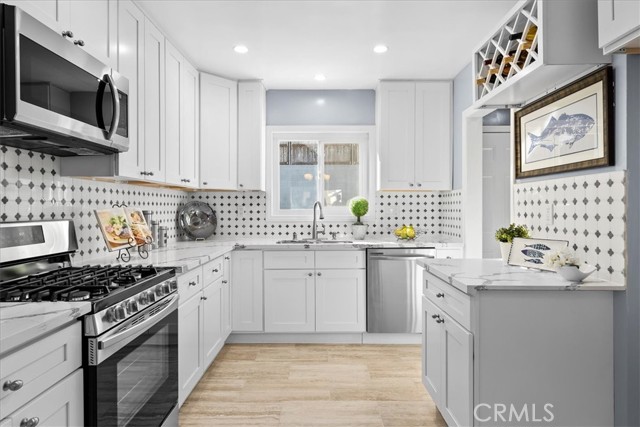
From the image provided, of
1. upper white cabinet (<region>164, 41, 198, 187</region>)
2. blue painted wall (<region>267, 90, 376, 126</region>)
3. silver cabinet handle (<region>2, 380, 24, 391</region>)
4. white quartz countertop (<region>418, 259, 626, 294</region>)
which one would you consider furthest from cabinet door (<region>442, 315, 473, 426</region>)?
blue painted wall (<region>267, 90, 376, 126</region>)

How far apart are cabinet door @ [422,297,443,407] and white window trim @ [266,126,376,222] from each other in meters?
2.05

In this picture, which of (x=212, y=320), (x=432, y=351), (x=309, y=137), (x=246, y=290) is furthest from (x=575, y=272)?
(x=309, y=137)

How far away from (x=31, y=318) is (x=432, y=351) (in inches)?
77.4

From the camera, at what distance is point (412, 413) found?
255cm

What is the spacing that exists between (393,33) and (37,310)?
2766 mm

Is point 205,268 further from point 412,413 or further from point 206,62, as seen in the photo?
point 206,62

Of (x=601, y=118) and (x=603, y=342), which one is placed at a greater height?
(x=601, y=118)

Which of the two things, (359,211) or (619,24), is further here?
(359,211)

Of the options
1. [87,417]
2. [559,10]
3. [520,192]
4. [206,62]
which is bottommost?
[87,417]

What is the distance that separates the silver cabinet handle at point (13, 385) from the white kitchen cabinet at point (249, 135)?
3122 mm

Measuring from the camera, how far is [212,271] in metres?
3.09

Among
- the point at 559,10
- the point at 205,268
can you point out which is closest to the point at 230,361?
the point at 205,268

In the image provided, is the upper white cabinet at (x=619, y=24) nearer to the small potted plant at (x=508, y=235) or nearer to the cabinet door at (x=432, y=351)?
the small potted plant at (x=508, y=235)

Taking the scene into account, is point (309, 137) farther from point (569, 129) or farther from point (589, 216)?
point (589, 216)
